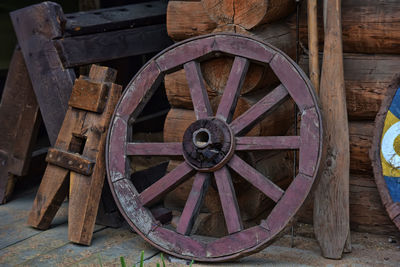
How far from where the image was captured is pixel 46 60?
12.7ft

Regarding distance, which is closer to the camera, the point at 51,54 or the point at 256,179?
the point at 256,179

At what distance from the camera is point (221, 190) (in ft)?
10.6

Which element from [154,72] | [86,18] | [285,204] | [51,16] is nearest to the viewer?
[285,204]

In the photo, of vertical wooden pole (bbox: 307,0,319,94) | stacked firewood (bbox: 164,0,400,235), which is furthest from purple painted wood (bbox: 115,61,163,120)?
vertical wooden pole (bbox: 307,0,319,94)

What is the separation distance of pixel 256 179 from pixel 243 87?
0.64 metres

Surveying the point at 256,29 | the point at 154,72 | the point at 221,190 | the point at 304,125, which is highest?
the point at 256,29

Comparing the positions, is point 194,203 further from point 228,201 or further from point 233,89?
point 233,89

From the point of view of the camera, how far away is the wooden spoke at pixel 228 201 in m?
3.15

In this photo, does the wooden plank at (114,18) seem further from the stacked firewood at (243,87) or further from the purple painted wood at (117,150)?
the purple painted wood at (117,150)

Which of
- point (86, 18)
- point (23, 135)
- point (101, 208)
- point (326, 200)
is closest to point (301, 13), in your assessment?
point (326, 200)

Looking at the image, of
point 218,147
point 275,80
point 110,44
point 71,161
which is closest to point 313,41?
point 275,80

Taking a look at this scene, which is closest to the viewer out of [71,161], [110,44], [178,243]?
[178,243]

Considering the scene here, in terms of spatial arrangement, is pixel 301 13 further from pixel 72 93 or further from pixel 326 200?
pixel 72 93

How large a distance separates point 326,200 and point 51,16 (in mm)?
2037
